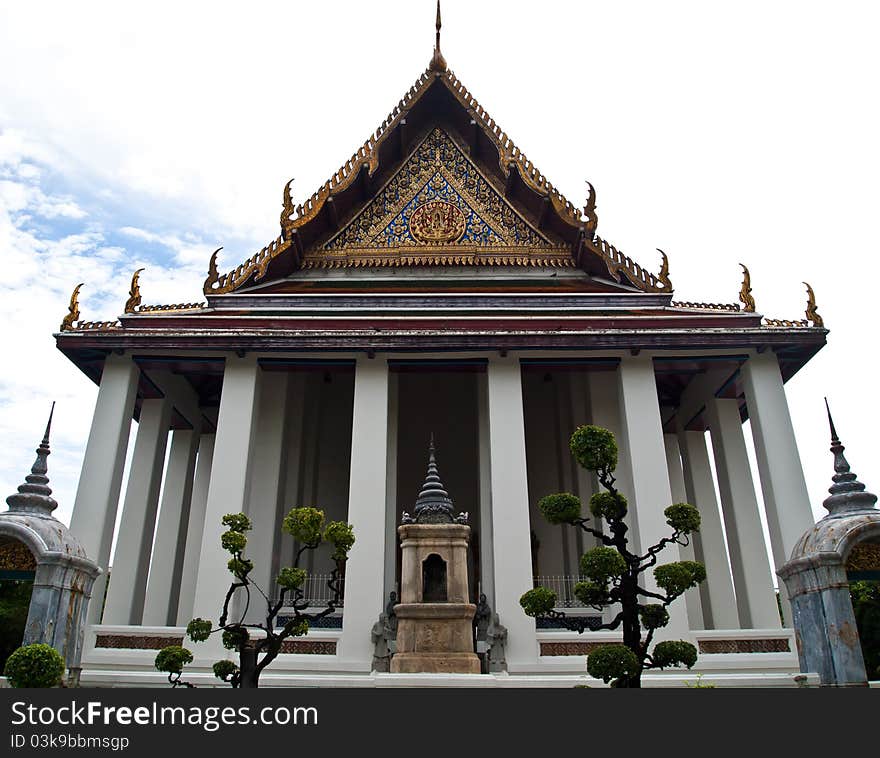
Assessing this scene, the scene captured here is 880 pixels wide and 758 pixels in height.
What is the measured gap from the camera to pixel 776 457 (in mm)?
6727

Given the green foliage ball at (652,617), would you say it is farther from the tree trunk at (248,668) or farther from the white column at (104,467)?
the white column at (104,467)

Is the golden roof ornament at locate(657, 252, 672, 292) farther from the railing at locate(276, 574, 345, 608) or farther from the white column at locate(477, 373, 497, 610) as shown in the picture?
the railing at locate(276, 574, 345, 608)

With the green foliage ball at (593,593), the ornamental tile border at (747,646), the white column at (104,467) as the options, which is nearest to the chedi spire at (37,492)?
the white column at (104,467)

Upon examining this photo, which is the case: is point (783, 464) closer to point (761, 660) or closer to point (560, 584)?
point (761, 660)

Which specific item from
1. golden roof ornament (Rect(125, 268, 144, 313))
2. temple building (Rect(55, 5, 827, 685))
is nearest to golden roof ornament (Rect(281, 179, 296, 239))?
temple building (Rect(55, 5, 827, 685))

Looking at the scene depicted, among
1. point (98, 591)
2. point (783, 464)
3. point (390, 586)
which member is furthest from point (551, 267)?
point (98, 591)

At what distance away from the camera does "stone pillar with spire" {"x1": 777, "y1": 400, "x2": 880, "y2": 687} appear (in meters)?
4.79

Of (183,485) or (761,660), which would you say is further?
(183,485)

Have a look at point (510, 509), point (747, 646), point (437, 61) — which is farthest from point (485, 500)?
point (437, 61)

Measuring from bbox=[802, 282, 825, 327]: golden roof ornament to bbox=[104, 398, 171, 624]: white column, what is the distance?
6.59 meters

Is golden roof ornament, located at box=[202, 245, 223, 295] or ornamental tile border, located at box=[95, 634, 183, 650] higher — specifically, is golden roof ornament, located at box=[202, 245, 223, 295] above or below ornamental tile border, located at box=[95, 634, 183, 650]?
above

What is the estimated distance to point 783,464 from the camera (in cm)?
670

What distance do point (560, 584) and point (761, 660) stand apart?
2348mm

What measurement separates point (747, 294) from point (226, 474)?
17.5 ft
